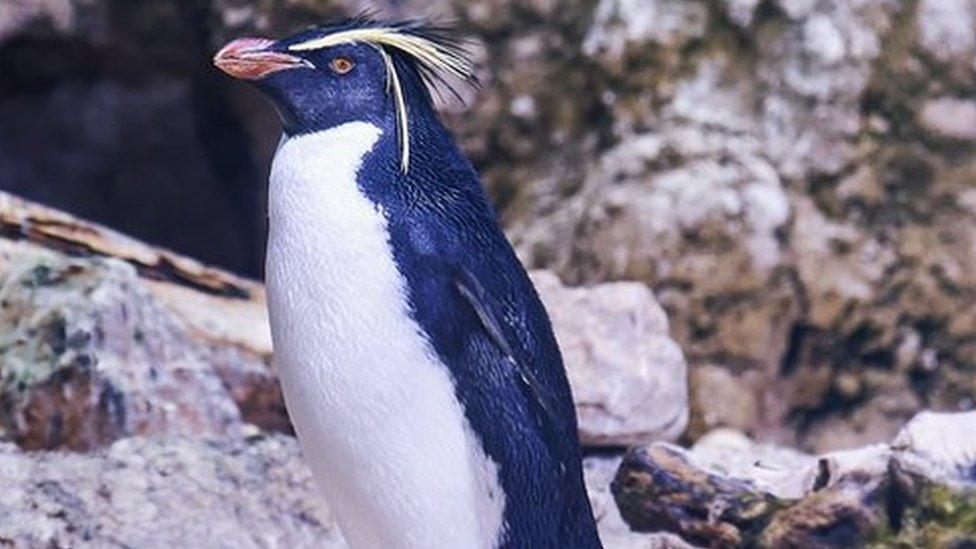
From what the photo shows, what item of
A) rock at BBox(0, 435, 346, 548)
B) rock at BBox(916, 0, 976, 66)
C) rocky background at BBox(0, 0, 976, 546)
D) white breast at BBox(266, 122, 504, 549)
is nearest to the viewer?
white breast at BBox(266, 122, 504, 549)

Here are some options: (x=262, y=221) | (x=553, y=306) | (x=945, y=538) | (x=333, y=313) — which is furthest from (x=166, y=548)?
(x=262, y=221)

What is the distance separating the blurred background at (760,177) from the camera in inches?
147

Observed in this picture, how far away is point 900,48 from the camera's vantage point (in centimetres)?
388

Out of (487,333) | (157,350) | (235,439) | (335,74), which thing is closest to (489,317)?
(487,333)

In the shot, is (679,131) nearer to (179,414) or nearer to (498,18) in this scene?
(498,18)

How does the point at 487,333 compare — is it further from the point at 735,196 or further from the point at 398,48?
the point at 735,196

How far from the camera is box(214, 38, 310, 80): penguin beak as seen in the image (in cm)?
238

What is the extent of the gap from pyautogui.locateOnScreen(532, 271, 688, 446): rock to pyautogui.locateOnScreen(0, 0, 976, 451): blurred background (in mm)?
400

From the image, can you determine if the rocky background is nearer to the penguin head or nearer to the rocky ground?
the rocky ground

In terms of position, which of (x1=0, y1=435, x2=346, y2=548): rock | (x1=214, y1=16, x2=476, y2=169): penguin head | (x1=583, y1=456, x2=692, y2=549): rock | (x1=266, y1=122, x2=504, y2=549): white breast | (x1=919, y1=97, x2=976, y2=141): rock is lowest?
(x1=0, y1=435, x2=346, y2=548): rock

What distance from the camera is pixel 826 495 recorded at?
2.71m

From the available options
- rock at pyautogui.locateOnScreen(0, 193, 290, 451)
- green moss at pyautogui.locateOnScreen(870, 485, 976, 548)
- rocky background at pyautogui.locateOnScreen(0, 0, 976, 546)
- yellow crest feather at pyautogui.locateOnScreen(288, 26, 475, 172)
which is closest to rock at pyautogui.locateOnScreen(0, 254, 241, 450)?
rock at pyautogui.locateOnScreen(0, 193, 290, 451)

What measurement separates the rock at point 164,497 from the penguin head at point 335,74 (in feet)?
2.25

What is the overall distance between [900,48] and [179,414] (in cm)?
162
